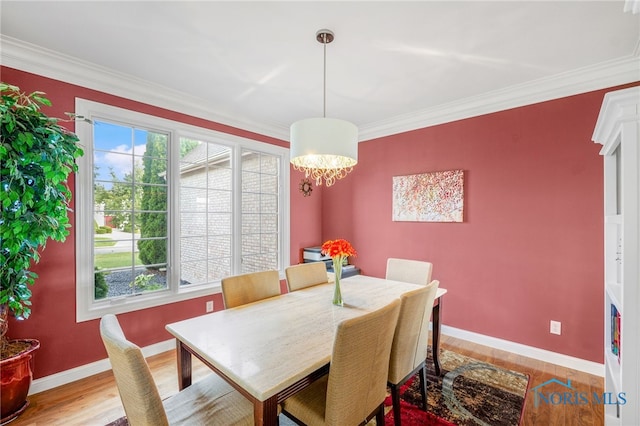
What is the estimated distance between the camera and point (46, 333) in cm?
219

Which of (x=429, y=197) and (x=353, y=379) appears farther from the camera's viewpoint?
(x=429, y=197)

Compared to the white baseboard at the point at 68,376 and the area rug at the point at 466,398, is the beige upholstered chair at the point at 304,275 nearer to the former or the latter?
the area rug at the point at 466,398

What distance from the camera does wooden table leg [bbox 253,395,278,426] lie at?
1.03 meters

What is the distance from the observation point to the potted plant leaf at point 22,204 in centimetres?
172

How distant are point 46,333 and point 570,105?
15.6 ft

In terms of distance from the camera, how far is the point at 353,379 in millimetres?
1216

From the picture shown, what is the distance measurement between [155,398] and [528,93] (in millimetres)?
3559

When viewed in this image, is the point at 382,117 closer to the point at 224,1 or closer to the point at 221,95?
the point at 221,95

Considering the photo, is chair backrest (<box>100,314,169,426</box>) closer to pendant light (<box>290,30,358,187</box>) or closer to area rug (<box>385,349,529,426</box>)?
pendant light (<box>290,30,358,187</box>)

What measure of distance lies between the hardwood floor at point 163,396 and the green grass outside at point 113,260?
35.8 inches

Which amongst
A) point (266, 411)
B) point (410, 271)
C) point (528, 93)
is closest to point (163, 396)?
point (266, 411)

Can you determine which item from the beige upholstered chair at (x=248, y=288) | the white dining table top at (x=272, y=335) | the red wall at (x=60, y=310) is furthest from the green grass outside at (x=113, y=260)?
the white dining table top at (x=272, y=335)

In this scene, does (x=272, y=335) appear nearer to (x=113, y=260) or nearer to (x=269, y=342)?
(x=269, y=342)

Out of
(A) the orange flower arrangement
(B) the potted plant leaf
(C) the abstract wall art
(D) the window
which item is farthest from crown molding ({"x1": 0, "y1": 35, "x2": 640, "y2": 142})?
(A) the orange flower arrangement
